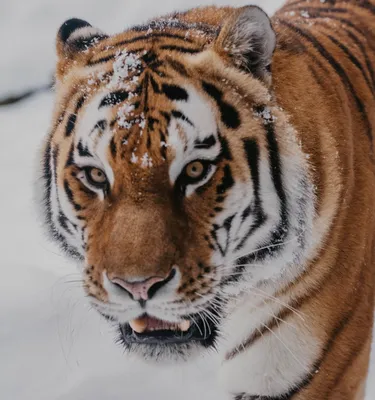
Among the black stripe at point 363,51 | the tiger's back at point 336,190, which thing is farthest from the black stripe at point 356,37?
the tiger's back at point 336,190

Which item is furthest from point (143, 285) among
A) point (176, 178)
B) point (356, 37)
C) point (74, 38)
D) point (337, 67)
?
point (356, 37)

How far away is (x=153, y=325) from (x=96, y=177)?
0.30 m

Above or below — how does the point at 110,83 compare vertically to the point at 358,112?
above

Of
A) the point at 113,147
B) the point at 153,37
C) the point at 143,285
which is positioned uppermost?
Result: the point at 153,37

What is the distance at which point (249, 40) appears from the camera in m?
1.23

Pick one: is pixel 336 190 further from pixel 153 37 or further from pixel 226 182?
pixel 153 37

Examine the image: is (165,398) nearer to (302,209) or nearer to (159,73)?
(302,209)

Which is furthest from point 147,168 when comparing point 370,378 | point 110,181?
point 370,378

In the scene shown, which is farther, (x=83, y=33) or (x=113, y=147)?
(x=83, y=33)

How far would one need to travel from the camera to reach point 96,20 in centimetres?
413

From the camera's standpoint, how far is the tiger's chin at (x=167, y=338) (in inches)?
49.5

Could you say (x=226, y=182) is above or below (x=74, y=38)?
below

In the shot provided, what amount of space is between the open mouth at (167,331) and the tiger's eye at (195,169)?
0.87 ft

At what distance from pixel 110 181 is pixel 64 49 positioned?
39 centimetres
